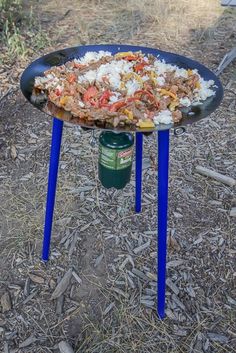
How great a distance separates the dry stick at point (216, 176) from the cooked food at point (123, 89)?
1.03 m

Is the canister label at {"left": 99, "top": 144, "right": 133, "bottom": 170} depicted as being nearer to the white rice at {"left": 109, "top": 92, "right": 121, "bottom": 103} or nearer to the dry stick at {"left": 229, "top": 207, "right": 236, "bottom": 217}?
the white rice at {"left": 109, "top": 92, "right": 121, "bottom": 103}

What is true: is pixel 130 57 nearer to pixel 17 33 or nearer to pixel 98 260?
pixel 98 260

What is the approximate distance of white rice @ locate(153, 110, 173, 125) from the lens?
159cm

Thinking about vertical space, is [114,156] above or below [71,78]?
below

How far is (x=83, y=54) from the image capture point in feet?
6.91

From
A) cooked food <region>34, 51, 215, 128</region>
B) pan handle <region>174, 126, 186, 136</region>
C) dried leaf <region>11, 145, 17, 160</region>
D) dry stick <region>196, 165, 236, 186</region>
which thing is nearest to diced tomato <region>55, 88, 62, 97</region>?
cooked food <region>34, 51, 215, 128</region>

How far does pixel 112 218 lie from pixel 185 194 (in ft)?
1.68

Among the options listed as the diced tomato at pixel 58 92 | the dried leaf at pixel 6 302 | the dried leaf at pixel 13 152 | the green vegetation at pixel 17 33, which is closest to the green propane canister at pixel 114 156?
the diced tomato at pixel 58 92

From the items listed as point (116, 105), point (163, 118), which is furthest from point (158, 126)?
point (116, 105)

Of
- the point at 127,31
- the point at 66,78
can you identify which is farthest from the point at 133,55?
the point at 127,31

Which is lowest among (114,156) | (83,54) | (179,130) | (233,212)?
(233,212)

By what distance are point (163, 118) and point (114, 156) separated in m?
0.41

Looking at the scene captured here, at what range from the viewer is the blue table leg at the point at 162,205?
1.64 meters

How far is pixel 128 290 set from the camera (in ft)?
7.05
